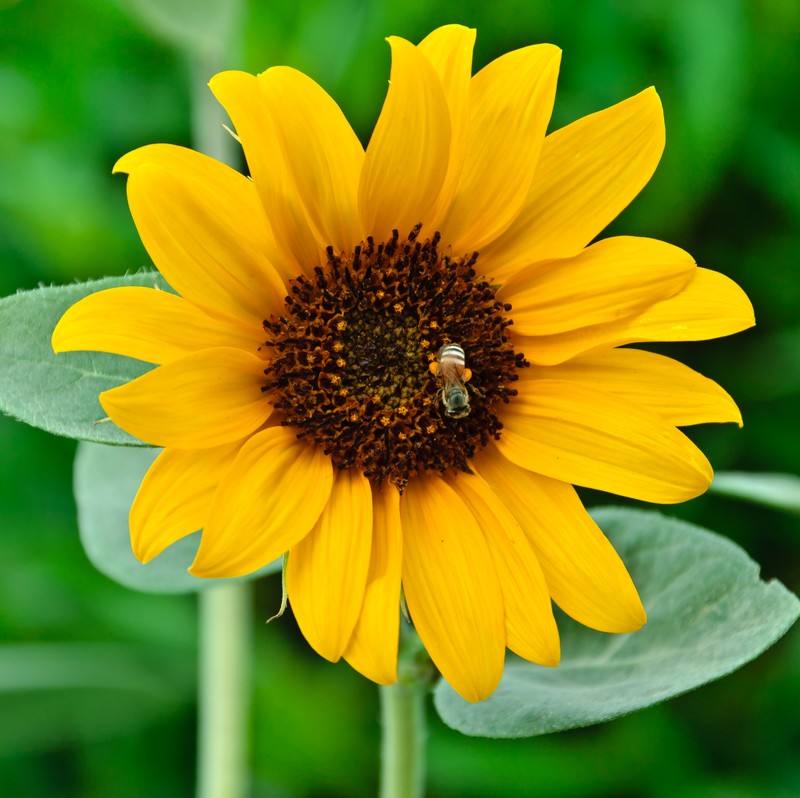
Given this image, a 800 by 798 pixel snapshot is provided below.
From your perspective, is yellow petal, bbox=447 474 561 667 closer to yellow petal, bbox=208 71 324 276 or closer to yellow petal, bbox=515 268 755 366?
yellow petal, bbox=515 268 755 366

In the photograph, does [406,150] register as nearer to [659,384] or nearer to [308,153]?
[308,153]

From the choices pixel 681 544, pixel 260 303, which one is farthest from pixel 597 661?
pixel 260 303

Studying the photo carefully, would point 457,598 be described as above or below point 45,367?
below

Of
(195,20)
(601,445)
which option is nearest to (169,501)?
(601,445)

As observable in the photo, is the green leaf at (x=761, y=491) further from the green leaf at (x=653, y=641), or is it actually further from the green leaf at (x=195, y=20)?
the green leaf at (x=195, y=20)

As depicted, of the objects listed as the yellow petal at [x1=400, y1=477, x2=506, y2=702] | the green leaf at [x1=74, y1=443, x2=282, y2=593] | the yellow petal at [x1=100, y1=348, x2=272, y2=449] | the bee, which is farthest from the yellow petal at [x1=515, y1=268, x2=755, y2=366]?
the green leaf at [x1=74, y1=443, x2=282, y2=593]

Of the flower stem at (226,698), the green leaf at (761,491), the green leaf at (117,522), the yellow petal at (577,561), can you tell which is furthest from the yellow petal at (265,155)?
the flower stem at (226,698)

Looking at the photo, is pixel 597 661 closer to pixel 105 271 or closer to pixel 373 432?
pixel 373 432
